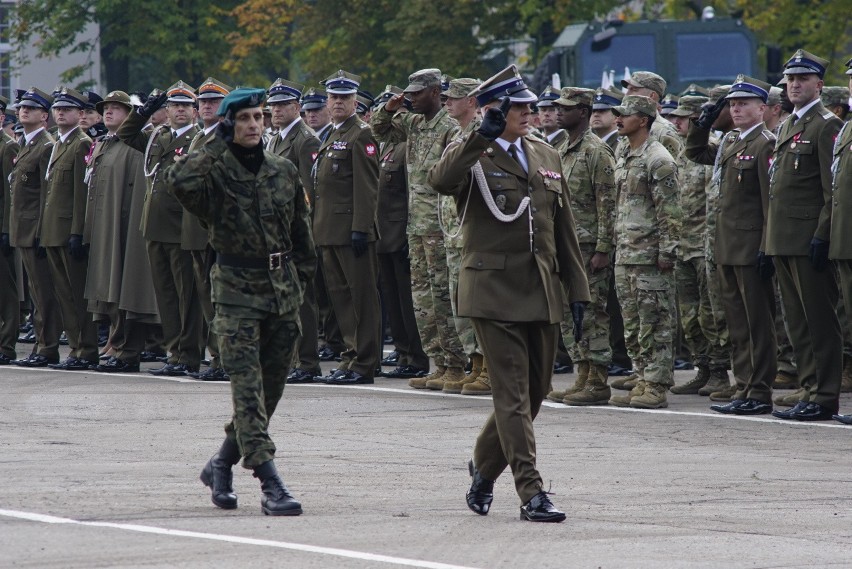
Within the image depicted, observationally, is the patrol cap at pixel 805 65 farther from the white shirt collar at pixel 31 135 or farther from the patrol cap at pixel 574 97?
the white shirt collar at pixel 31 135

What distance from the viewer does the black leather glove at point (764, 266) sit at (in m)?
12.3

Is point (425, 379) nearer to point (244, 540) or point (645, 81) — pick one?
point (645, 81)

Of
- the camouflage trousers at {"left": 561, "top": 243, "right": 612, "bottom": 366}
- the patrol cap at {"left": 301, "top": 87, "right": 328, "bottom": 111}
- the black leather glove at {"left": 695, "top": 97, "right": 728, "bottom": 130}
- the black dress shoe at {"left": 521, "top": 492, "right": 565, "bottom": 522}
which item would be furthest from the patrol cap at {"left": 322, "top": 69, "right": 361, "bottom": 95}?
the black dress shoe at {"left": 521, "top": 492, "right": 565, "bottom": 522}

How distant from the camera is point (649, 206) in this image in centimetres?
1270

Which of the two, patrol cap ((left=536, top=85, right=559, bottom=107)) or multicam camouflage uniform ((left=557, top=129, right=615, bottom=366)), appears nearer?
multicam camouflage uniform ((left=557, top=129, right=615, bottom=366))

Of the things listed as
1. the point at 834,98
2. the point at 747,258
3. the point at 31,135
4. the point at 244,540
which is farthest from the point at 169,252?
the point at 244,540

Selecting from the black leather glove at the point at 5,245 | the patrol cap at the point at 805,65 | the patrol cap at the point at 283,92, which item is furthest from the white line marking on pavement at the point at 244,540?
the black leather glove at the point at 5,245

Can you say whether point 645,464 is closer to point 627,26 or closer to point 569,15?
point 627,26

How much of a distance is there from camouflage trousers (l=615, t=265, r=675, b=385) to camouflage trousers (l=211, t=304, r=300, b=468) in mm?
4625

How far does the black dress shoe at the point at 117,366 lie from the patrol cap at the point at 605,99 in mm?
4800

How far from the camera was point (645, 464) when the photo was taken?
10094 mm

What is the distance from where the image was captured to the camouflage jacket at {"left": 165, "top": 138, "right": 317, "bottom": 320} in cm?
841

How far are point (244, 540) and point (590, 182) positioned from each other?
647cm

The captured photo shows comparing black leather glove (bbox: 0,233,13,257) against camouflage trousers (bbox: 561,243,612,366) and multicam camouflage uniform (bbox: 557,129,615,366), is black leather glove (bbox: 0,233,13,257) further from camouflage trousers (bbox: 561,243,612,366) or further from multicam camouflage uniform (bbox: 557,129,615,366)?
camouflage trousers (bbox: 561,243,612,366)
